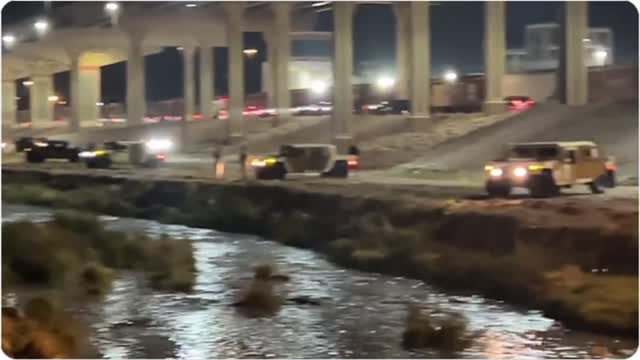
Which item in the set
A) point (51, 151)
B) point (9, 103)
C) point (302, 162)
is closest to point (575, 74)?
point (302, 162)

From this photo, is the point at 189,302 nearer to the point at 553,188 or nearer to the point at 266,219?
the point at 266,219

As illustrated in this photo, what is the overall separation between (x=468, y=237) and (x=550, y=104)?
109cm

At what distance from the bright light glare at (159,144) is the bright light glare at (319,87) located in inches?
43.4

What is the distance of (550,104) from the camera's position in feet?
23.7

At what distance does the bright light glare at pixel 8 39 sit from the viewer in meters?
5.80

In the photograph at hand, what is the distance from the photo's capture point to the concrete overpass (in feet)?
20.7

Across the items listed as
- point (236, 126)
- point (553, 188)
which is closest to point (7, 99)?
point (236, 126)

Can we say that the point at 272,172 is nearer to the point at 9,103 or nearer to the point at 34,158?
the point at 34,158

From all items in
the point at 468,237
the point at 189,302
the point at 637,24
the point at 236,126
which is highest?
the point at 637,24

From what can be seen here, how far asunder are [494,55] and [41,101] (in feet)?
9.50

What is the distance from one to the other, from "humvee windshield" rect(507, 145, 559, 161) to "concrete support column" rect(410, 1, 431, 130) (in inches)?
36.1

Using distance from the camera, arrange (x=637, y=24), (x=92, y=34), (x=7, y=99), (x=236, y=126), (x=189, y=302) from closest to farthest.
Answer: (x=637, y=24) → (x=7, y=99) → (x=92, y=34) → (x=236, y=126) → (x=189, y=302)

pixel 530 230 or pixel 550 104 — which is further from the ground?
pixel 550 104

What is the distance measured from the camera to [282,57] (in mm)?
7344
